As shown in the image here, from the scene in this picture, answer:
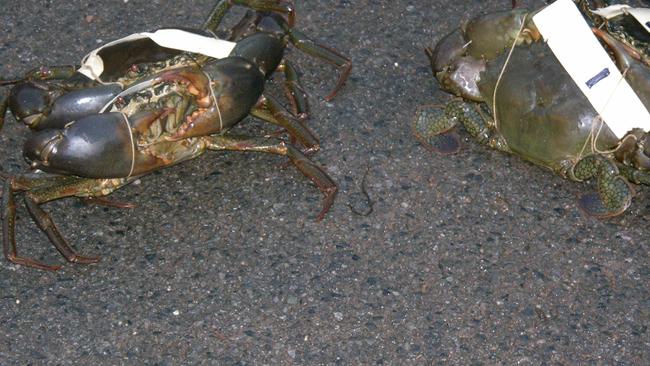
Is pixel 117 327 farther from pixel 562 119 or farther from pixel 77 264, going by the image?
pixel 562 119

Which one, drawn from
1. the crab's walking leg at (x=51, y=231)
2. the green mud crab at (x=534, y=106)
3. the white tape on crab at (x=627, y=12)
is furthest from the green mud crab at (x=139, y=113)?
the white tape on crab at (x=627, y=12)

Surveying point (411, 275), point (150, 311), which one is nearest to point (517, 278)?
point (411, 275)

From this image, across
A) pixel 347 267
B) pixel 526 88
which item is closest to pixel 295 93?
pixel 347 267

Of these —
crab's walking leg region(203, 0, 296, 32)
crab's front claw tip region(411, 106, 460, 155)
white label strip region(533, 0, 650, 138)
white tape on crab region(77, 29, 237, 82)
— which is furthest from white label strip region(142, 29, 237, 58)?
white label strip region(533, 0, 650, 138)

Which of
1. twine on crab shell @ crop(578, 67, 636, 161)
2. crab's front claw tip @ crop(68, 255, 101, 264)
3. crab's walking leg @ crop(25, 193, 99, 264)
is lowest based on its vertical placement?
crab's front claw tip @ crop(68, 255, 101, 264)

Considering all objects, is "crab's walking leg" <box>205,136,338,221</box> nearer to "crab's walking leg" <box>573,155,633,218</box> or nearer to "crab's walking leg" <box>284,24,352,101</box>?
"crab's walking leg" <box>284,24,352,101</box>
